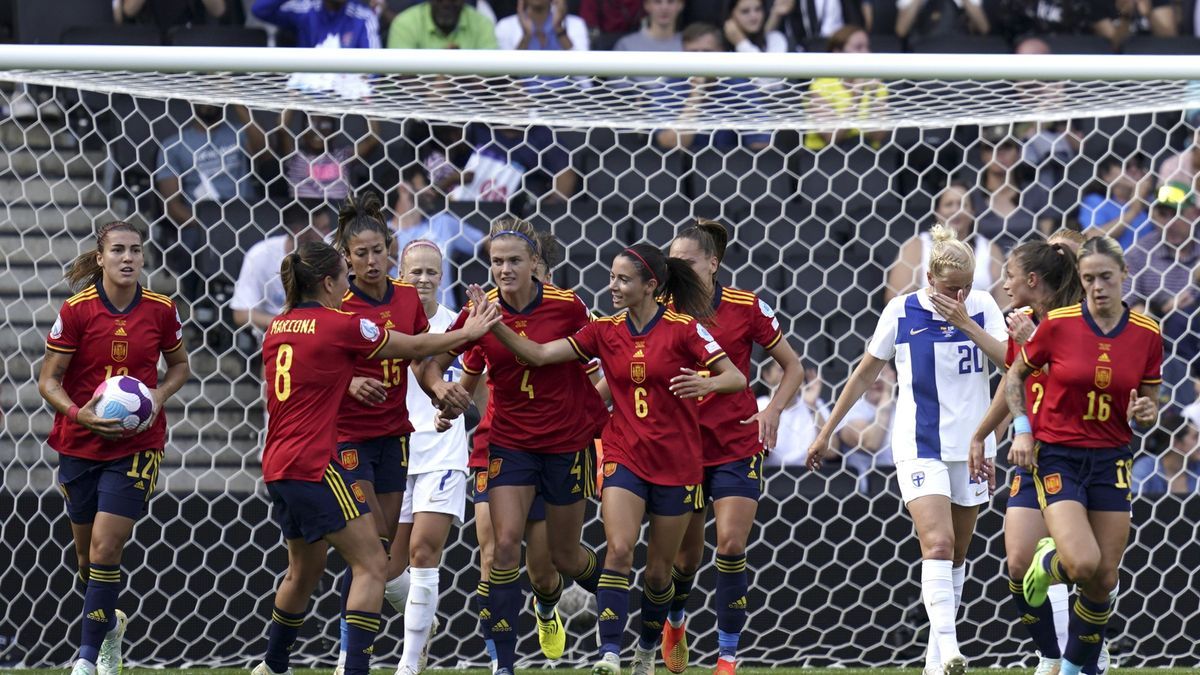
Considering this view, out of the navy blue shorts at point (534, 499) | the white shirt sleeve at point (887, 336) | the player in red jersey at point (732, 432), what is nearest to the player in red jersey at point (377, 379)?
the navy blue shorts at point (534, 499)

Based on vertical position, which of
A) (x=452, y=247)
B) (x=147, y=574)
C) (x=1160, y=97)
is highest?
(x=1160, y=97)

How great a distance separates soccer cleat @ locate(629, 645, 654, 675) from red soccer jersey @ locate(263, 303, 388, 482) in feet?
5.95

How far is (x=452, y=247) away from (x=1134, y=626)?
427 cm

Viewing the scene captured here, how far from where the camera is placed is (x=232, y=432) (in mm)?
9297

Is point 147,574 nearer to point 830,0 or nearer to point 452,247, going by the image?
point 452,247

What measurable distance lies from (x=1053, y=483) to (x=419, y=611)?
283 cm

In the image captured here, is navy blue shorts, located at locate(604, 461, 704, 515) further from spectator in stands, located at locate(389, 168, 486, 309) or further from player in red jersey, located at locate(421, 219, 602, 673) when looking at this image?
spectator in stands, located at locate(389, 168, 486, 309)

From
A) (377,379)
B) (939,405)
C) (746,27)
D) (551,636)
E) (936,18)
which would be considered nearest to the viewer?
(377,379)

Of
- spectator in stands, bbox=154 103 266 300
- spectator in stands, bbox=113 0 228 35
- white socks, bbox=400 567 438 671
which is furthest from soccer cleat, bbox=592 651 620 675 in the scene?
spectator in stands, bbox=113 0 228 35

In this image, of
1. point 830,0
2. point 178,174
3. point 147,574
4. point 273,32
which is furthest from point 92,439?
point 830,0

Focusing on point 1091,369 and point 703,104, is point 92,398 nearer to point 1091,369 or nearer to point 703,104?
point 703,104

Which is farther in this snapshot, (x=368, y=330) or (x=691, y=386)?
(x=691, y=386)

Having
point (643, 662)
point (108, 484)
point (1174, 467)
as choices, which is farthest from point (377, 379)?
point (1174, 467)

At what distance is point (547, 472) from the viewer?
676cm
